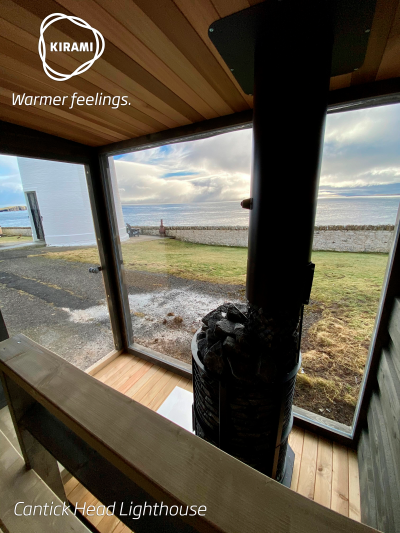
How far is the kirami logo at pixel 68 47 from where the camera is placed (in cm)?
65

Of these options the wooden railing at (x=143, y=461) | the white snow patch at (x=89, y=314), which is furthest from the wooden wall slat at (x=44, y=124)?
the white snow patch at (x=89, y=314)

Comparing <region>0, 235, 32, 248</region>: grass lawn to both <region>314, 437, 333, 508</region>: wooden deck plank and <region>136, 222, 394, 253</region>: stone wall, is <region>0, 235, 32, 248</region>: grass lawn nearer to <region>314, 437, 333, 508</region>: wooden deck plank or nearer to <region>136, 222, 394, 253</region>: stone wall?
<region>136, 222, 394, 253</region>: stone wall

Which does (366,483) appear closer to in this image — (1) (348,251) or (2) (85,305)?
(1) (348,251)

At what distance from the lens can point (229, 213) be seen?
5.41 ft

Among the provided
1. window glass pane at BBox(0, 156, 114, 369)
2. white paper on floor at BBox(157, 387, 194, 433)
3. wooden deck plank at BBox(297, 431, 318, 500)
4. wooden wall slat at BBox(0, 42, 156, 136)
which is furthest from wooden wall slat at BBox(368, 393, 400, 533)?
window glass pane at BBox(0, 156, 114, 369)

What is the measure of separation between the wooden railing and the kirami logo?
1066mm

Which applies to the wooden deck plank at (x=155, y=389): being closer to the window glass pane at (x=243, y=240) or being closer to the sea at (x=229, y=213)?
the window glass pane at (x=243, y=240)

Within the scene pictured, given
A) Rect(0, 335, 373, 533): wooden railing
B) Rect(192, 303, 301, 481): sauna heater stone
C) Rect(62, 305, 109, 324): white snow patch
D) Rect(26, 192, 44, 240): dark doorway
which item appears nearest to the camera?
Rect(0, 335, 373, 533): wooden railing

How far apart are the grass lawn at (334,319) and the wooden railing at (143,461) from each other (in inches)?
49.0

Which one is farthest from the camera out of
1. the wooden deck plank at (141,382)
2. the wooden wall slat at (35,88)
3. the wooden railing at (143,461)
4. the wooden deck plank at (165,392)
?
the wooden deck plank at (141,382)

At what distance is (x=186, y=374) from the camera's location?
2.16m

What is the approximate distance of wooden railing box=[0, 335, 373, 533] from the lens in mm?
340

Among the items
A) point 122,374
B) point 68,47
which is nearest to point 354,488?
point 122,374

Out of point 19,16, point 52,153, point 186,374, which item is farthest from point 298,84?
point 186,374
